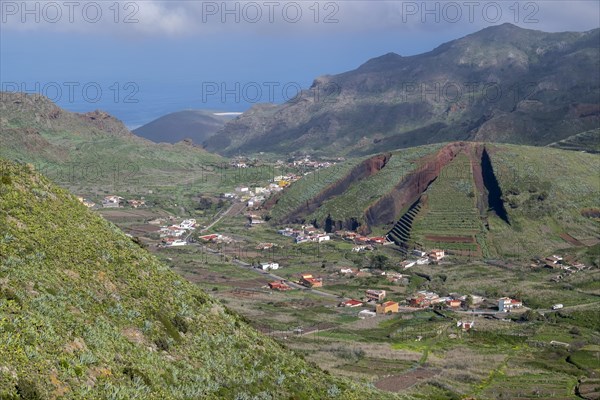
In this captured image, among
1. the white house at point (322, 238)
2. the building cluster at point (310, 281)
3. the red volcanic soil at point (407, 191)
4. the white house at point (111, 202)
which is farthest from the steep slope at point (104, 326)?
the white house at point (111, 202)

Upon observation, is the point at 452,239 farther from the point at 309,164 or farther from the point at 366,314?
the point at 309,164

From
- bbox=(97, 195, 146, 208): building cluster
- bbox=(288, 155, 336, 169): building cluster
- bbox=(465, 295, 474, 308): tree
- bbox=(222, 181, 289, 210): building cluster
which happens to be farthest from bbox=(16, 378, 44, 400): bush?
bbox=(288, 155, 336, 169): building cluster

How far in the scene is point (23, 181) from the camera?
2456cm

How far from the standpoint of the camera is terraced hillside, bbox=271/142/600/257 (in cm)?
9550

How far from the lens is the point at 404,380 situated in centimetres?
4172

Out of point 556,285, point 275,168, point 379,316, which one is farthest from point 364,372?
point 275,168

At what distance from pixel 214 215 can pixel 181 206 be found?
8.26 metres

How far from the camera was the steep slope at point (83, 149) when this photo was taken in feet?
465

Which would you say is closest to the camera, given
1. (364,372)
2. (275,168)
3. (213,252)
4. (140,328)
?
(140,328)

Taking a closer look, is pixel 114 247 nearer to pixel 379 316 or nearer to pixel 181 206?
pixel 379 316

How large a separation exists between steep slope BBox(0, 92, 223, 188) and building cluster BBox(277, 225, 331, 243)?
153ft

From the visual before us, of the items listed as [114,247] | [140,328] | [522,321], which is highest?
[114,247]

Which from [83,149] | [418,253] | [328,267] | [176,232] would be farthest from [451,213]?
[83,149]

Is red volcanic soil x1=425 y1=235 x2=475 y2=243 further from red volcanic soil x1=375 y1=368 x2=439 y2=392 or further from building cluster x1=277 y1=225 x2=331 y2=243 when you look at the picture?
red volcanic soil x1=375 y1=368 x2=439 y2=392
